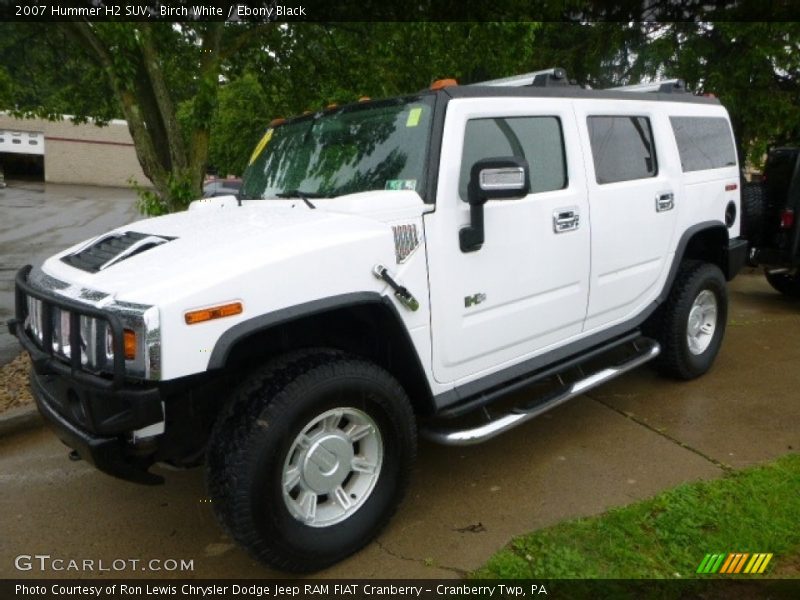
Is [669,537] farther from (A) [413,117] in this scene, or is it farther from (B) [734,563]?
(A) [413,117]

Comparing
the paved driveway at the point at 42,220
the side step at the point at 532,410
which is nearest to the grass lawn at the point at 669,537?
the side step at the point at 532,410

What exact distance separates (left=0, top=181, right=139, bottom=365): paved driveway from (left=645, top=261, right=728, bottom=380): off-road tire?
4005 millimetres

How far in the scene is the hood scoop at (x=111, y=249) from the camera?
2.74 m

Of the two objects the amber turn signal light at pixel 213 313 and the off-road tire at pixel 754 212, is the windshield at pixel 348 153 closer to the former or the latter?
the amber turn signal light at pixel 213 313

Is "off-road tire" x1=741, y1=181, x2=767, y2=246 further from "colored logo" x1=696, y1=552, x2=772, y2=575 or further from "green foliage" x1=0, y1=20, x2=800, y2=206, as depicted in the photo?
"colored logo" x1=696, y1=552, x2=772, y2=575

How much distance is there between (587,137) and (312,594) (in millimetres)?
2844

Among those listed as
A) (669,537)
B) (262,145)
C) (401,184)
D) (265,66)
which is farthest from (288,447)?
(265,66)

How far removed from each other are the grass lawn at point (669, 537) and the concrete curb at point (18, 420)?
316 centimetres

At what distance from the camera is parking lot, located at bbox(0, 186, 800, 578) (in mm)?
2988

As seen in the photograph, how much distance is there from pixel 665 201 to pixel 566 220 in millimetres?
1171

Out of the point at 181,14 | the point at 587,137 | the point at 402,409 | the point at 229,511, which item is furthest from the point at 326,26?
the point at 229,511

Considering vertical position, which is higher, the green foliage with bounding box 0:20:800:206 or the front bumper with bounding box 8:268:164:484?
the green foliage with bounding box 0:20:800:206

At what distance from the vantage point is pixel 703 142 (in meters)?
4.90

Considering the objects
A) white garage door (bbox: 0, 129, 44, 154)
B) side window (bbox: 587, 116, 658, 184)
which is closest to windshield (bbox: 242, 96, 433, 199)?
side window (bbox: 587, 116, 658, 184)
